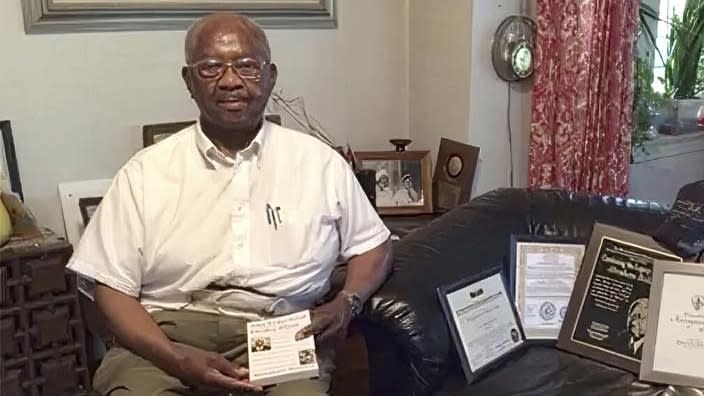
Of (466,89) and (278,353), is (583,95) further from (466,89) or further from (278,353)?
(278,353)

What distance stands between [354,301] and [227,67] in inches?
23.4

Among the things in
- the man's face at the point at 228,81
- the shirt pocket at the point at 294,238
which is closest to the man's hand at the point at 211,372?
the shirt pocket at the point at 294,238

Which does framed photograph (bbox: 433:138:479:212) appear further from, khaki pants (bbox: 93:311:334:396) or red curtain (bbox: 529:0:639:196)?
khaki pants (bbox: 93:311:334:396)

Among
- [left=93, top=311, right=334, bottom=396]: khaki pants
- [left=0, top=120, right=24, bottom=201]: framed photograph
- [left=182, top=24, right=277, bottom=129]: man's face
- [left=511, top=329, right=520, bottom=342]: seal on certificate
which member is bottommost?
[left=511, top=329, right=520, bottom=342]: seal on certificate

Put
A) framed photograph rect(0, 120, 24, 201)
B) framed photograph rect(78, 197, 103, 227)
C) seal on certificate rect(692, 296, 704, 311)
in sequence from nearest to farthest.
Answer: seal on certificate rect(692, 296, 704, 311) → framed photograph rect(0, 120, 24, 201) → framed photograph rect(78, 197, 103, 227)

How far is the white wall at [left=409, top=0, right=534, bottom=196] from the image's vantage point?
290 cm

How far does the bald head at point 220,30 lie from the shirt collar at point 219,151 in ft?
0.58

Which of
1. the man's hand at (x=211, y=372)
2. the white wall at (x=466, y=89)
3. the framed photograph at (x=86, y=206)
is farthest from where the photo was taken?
the white wall at (x=466, y=89)

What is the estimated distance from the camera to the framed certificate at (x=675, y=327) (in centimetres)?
198

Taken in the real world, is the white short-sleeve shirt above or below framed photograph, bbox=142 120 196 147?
below

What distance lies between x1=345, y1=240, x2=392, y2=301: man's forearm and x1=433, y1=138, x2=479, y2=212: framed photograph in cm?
100

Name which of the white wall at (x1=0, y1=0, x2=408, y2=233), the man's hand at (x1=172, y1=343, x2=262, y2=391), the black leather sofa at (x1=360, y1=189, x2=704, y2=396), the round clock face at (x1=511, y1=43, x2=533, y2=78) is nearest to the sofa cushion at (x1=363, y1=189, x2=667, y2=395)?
the black leather sofa at (x1=360, y1=189, x2=704, y2=396)

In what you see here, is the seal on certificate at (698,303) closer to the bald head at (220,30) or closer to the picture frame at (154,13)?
the bald head at (220,30)

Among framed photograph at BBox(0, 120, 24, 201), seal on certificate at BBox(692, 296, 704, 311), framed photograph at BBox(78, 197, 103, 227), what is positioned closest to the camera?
seal on certificate at BBox(692, 296, 704, 311)
